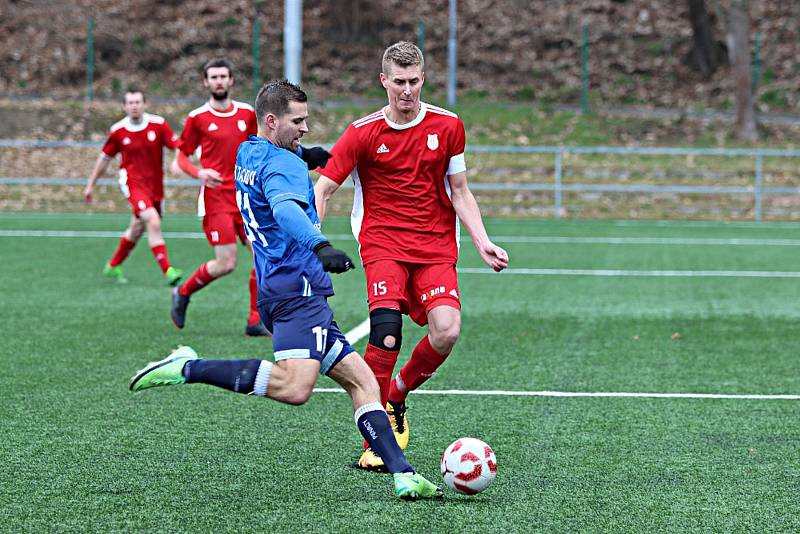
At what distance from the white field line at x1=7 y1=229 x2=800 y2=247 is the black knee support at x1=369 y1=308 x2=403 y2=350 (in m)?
12.6

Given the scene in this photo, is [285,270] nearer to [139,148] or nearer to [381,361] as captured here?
[381,361]

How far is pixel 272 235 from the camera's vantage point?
501 centimetres

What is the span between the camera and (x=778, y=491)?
4949 mm

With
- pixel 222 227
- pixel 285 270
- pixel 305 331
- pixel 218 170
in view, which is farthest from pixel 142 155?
pixel 305 331

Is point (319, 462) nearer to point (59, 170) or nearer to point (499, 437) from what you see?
point (499, 437)

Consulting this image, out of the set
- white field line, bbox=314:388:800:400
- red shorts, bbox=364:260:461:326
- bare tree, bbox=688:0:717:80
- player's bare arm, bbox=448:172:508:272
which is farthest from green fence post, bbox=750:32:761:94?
red shorts, bbox=364:260:461:326

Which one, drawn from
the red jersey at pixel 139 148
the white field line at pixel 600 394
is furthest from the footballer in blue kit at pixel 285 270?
the red jersey at pixel 139 148

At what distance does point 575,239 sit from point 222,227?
9803 mm

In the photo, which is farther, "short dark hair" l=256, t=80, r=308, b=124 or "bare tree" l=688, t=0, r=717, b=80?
"bare tree" l=688, t=0, r=717, b=80

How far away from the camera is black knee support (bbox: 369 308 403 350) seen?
18.5 ft

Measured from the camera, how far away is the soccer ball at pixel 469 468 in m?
4.78

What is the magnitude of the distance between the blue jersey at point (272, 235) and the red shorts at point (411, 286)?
26.7 inches

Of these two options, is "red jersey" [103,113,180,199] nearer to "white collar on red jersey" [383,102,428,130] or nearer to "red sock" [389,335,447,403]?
"white collar on red jersey" [383,102,428,130]

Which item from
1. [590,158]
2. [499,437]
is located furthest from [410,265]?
[590,158]
